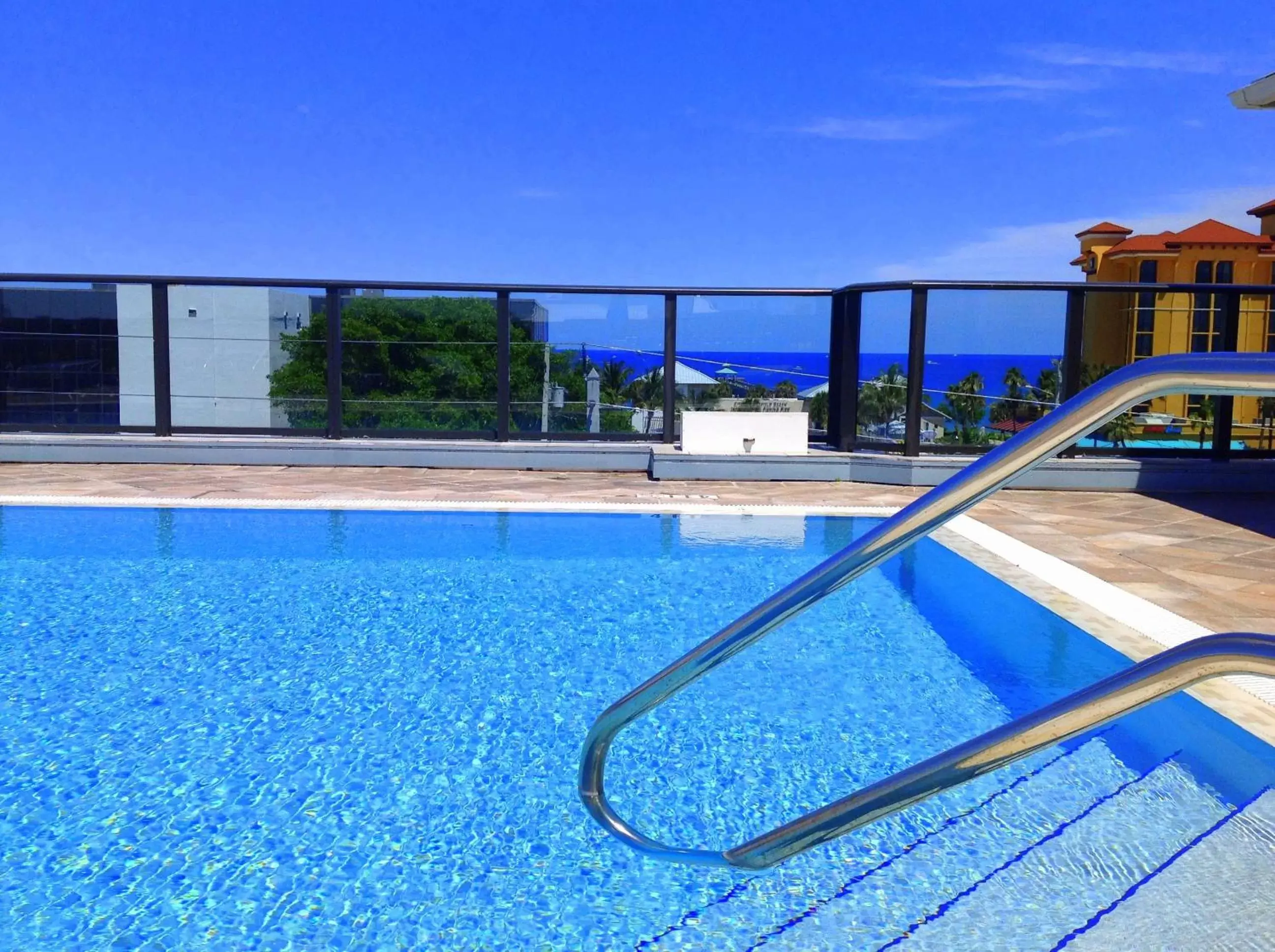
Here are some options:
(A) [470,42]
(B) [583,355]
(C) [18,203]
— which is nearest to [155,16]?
(A) [470,42]

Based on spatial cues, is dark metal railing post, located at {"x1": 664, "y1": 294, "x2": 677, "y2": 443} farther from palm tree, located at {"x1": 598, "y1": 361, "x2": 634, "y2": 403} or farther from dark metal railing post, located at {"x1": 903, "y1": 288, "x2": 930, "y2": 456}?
dark metal railing post, located at {"x1": 903, "y1": 288, "x2": 930, "y2": 456}

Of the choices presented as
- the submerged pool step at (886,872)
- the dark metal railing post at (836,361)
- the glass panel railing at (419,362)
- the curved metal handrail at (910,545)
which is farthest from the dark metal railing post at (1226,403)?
the curved metal handrail at (910,545)

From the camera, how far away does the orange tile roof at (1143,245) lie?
23.8 m

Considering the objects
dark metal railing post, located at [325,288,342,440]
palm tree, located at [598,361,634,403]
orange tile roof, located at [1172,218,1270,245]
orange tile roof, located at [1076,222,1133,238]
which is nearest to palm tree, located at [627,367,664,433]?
palm tree, located at [598,361,634,403]

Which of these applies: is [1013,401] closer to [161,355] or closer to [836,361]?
[836,361]

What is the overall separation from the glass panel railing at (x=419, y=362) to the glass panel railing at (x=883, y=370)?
4.25 metres

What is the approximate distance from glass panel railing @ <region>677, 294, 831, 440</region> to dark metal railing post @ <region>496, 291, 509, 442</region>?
200cm

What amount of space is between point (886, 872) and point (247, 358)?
10667 millimetres

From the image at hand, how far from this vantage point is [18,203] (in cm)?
4250

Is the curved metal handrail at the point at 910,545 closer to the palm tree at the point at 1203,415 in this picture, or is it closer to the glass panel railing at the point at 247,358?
the palm tree at the point at 1203,415

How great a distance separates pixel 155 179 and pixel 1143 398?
4494cm

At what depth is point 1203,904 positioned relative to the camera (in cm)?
310

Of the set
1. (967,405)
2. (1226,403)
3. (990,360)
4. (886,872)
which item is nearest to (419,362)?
(967,405)

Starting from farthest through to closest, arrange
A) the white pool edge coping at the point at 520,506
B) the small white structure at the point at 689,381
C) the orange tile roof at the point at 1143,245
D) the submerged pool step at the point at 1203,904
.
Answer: the orange tile roof at the point at 1143,245 < the small white structure at the point at 689,381 < the white pool edge coping at the point at 520,506 < the submerged pool step at the point at 1203,904
